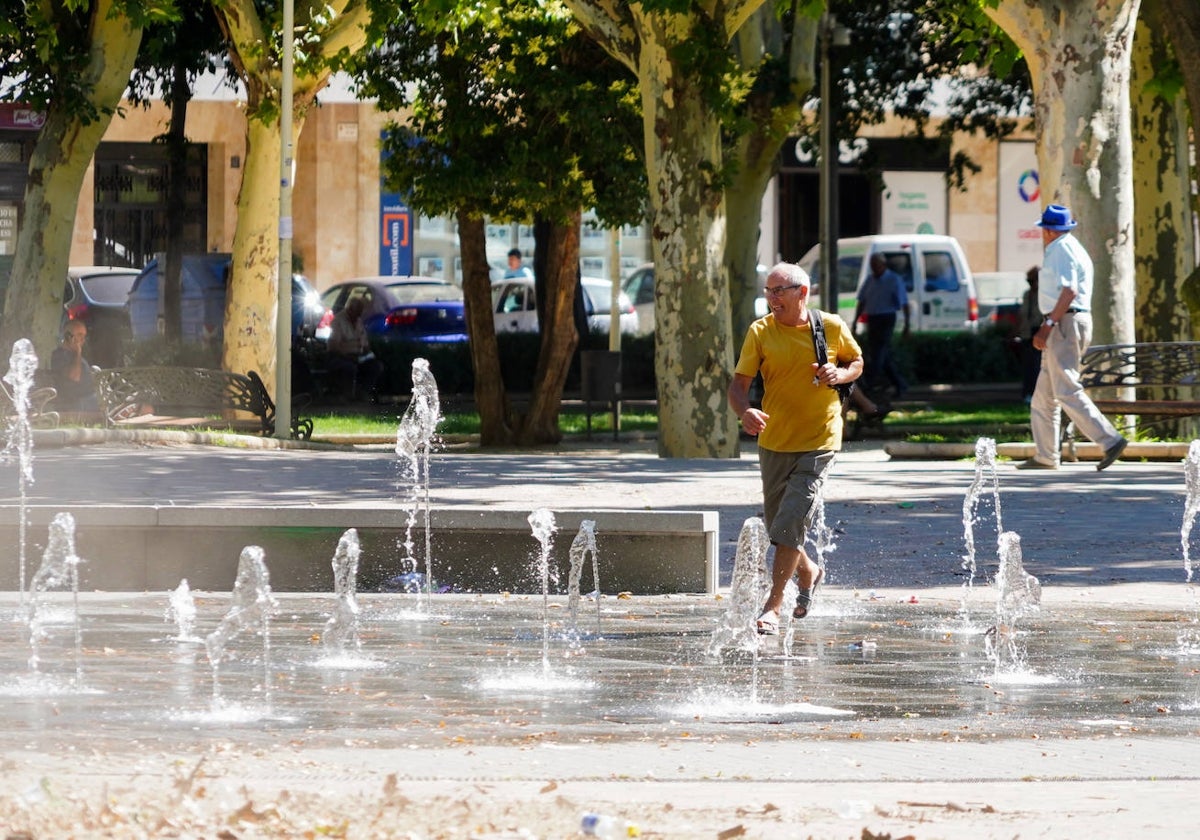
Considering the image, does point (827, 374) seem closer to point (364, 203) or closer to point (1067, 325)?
point (1067, 325)

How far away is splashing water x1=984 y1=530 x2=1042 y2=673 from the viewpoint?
8805mm

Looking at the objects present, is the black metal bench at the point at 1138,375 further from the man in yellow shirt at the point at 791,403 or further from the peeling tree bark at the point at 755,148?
the man in yellow shirt at the point at 791,403

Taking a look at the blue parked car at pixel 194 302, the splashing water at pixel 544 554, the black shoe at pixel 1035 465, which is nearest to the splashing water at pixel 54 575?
the splashing water at pixel 544 554

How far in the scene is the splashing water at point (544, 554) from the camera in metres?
9.10

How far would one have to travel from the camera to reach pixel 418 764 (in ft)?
19.8

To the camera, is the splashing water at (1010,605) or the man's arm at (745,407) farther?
the man's arm at (745,407)

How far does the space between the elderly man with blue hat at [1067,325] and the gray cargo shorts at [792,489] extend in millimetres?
5873

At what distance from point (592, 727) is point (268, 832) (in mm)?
2057

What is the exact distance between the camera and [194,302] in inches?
→ 1192

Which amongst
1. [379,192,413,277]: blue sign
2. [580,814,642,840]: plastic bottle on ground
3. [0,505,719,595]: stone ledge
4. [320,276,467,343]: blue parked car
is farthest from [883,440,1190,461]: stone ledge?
[379,192,413,277]: blue sign

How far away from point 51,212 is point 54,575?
12.2 meters

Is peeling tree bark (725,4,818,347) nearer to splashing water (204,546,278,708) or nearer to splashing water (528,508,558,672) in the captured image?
splashing water (528,508,558,672)

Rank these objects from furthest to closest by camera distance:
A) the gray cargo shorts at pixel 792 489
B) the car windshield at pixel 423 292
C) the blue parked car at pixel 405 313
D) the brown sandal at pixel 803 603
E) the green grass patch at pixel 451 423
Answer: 1. the car windshield at pixel 423 292
2. the blue parked car at pixel 405 313
3. the green grass patch at pixel 451 423
4. the brown sandal at pixel 803 603
5. the gray cargo shorts at pixel 792 489

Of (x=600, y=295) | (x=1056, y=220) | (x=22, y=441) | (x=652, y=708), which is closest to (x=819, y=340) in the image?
(x=652, y=708)
